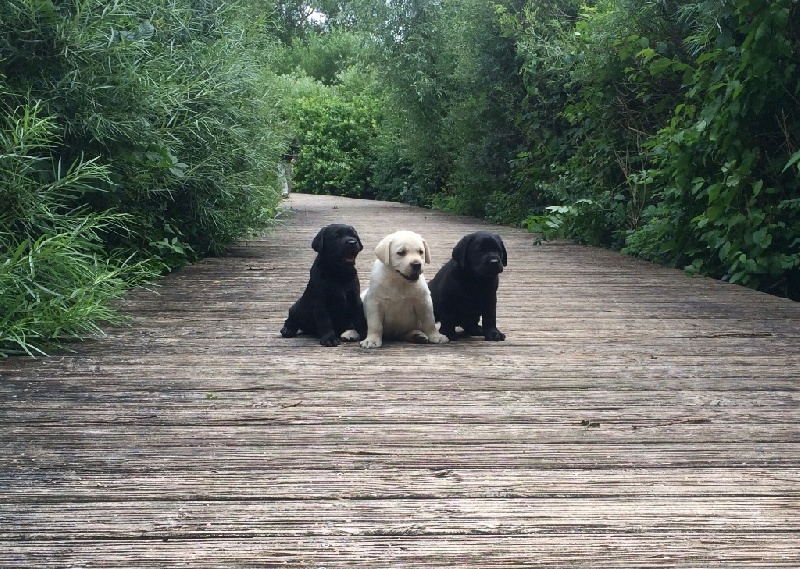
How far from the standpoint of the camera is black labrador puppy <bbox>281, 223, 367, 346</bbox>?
14.9 feet

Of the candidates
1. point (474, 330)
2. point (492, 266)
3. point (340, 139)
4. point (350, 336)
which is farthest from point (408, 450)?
point (340, 139)

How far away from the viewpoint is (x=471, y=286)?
4734 mm

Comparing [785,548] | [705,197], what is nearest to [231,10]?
[705,197]

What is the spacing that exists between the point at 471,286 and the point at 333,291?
0.69m

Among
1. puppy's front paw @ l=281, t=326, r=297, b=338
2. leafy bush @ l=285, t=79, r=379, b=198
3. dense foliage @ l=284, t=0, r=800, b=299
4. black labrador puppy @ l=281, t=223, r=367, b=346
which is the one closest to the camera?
black labrador puppy @ l=281, t=223, r=367, b=346

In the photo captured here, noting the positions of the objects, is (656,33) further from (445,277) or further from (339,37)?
(339,37)

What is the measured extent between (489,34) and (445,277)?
1123 cm

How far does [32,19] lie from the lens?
5824 mm

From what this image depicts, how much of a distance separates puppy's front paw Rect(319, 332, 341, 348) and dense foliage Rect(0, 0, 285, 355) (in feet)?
3.90

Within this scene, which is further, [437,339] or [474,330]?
[474,330]

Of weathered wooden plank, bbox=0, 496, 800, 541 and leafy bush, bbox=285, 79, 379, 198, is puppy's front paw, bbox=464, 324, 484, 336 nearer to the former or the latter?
weathered wooden plank, bbox=0, 496, 800, 541

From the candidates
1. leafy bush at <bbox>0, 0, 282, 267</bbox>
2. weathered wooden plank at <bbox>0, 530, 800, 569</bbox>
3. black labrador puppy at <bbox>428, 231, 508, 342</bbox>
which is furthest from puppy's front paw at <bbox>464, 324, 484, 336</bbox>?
weathered wooden plank at <bbox>0, 530, 800, 569</bbox>

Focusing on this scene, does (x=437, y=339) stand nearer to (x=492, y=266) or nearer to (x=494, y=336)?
(x=494, y=336)

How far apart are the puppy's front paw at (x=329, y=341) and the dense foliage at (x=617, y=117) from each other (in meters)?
3.24
